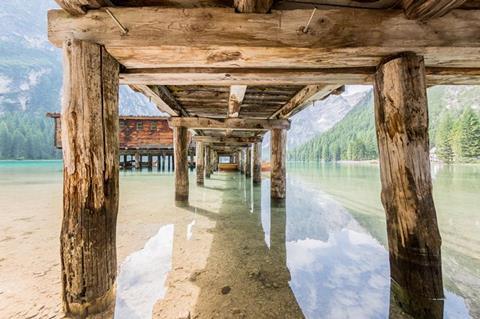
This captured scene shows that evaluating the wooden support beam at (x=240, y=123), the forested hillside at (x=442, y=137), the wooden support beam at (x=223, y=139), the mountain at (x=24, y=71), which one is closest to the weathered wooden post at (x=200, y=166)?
the wooden support beam at (x=223, y=139)

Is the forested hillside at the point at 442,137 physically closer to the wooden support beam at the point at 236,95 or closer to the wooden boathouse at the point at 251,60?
the wooden support beam at the point at 236,95

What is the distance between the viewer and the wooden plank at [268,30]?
2021mm

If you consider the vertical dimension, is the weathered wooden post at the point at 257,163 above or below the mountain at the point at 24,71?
below

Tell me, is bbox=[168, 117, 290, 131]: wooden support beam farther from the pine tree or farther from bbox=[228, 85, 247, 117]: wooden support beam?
the pine tree

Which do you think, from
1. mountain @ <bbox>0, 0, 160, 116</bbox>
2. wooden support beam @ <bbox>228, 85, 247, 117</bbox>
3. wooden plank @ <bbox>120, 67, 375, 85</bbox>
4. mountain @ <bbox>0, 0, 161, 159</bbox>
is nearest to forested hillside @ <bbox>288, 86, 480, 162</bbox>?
wooden support beam @ <bbox>228, 85, 247, 117</bbox>

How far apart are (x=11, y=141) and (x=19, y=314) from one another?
93.5m

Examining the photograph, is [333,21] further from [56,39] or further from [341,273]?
[341,273]

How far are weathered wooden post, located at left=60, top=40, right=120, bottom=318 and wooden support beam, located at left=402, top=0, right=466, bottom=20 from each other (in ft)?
8.98

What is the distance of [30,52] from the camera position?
170 metres

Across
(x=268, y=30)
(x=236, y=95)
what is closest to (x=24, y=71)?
(x=236, y=95)

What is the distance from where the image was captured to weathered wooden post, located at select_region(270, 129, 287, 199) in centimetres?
738

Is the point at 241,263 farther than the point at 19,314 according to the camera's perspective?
Yes

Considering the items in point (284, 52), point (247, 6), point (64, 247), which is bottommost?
point (64, 247)

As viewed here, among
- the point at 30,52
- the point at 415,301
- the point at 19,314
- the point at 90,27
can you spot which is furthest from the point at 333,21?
the point at 30,52
